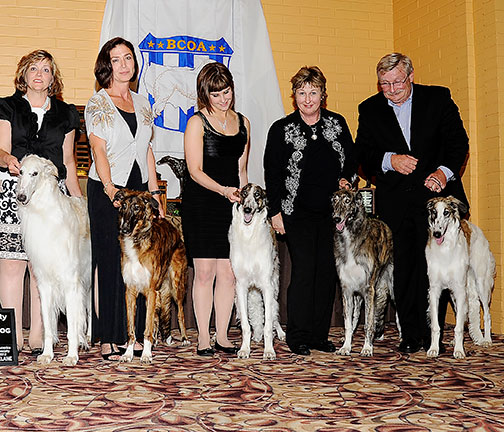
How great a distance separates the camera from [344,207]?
4.50 meters

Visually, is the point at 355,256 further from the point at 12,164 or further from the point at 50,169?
the point at 12,164

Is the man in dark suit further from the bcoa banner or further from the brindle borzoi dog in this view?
the bcoa banner

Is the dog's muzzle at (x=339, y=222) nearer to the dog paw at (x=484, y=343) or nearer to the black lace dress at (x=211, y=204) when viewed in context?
the black lace dress at (x=211, y=204)

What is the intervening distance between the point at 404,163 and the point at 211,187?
1.34m

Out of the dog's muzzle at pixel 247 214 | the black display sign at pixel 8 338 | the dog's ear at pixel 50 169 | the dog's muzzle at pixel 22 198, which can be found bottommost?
the black display sign at pixel 8 338

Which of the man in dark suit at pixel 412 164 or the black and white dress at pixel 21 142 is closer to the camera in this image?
the black and white dress at pixel 21 142

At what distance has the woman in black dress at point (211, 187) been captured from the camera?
4.33 metres

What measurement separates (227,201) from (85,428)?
6.86ft

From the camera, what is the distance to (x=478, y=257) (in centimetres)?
516

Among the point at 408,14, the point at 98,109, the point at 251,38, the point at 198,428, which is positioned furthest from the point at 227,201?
the point at 408,14

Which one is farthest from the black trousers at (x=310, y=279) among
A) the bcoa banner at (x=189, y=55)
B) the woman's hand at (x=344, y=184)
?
the bcoa banner at (x=189, y=55)

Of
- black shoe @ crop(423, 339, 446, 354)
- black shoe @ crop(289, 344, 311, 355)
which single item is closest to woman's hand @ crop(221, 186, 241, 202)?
black shoe @ crop(289, 344, 311, 355)

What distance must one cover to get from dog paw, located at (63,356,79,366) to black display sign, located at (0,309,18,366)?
291mm

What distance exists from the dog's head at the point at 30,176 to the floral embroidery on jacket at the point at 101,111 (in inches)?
16.4
